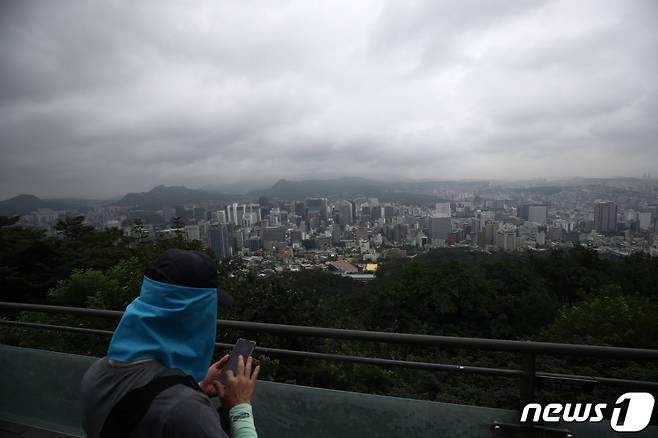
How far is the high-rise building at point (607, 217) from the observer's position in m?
42.0

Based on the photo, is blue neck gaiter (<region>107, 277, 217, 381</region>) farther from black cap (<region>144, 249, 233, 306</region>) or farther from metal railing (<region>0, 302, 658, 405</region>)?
metal railing (<region>0, 302, 658, 405</region>)

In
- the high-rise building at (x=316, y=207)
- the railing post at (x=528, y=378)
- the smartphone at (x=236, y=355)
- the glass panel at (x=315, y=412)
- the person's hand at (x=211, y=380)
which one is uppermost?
the smartphone at (x=236, y=355)

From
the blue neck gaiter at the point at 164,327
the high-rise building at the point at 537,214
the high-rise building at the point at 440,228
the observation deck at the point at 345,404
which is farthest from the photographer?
the high-rise building at the point at 440,228

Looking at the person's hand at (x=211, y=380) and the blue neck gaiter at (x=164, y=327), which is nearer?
the blue neck gaiter at (x=164, y=327)

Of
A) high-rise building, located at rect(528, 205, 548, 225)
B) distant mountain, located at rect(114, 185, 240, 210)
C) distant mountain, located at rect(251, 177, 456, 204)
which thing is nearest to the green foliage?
high-rise building, located at rect(528, 205, 548, 225)

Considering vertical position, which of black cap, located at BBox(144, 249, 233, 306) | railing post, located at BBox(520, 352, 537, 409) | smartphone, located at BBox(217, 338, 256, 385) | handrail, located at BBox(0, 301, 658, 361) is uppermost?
black cap, located at BBox(144, 249, 233, 306)

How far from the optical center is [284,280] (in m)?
14.4

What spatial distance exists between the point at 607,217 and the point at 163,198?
2658 inches

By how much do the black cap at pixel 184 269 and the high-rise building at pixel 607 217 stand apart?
51.1 m

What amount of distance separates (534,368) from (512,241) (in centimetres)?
4983

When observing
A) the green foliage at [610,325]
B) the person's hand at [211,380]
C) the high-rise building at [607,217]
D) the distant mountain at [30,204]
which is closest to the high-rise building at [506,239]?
the high-rise building at [607,217]

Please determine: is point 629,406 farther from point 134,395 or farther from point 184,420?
point 134,395
